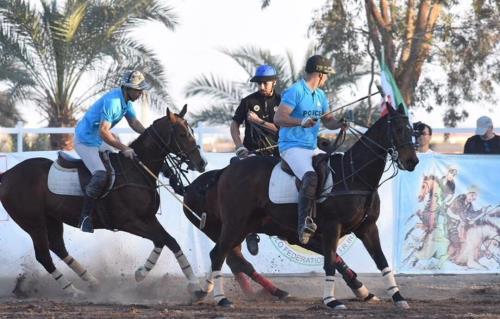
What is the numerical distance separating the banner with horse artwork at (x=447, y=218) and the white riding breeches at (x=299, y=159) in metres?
4.02

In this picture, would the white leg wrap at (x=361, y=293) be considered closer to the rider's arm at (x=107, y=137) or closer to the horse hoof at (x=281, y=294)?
the horse hoof at (x=281, y=294)

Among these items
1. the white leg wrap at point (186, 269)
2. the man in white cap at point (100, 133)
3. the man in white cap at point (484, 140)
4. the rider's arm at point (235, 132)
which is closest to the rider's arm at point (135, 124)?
the man in white cap at point (100, 133)

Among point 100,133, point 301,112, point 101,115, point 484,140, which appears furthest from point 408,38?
point 301,112

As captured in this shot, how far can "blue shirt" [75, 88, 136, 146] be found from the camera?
12.6m

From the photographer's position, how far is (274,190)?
11.6 metres

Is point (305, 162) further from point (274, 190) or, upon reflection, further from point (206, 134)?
point (206, 134)

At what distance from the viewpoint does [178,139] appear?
12.6 meters

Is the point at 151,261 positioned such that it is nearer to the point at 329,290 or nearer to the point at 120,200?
the point at 120,200

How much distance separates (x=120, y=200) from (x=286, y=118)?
2.50 metres

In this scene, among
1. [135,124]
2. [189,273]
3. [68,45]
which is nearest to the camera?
[189,273]

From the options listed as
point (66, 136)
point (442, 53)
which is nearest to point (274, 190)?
point (66, 136)

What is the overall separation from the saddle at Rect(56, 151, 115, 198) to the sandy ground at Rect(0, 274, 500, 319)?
1341 mm

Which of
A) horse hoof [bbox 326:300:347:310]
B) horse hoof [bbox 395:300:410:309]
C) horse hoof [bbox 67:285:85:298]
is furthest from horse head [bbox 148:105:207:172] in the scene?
horse hoof [bbox 395:300:410:309]

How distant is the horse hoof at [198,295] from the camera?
1195cm
